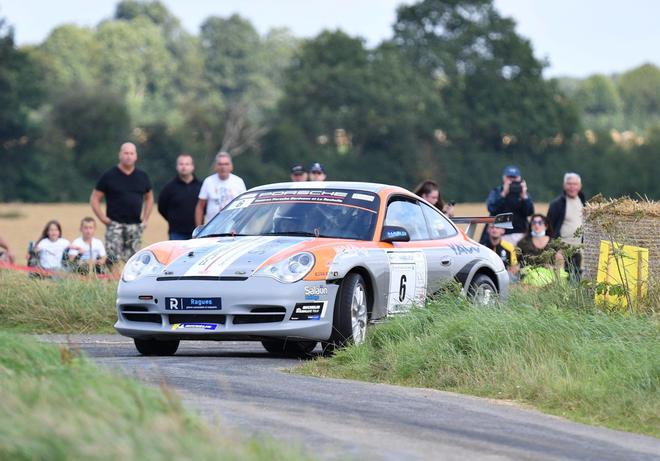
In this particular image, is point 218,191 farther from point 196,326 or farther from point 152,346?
point 196,326

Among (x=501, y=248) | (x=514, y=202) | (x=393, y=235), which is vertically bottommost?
(x=501, y=248)

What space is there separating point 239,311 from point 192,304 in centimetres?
36

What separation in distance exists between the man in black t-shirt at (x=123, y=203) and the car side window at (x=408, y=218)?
520 centimetres

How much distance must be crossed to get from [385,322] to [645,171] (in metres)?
75.5

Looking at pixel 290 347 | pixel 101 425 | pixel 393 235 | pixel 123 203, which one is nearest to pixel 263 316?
pixel 290 347

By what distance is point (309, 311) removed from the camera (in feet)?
36.6

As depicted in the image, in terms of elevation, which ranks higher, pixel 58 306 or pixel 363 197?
pixel 363 197

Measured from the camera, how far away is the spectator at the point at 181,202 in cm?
1736

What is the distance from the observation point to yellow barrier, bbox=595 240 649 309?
11.7 m

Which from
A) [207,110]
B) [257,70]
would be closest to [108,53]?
[257,70]

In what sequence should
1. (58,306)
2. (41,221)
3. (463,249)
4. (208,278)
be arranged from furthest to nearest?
(41,221), (58,306), (463,249), (208,278)

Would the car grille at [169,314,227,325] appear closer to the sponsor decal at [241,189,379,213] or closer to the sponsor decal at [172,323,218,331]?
the sponsor decal at [172,323,218,331]

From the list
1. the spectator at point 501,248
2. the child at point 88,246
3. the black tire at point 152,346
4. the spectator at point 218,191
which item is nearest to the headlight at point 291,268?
the black tire at point 152,346

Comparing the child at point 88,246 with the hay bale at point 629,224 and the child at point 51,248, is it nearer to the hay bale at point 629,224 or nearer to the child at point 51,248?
the child at point 51,248
